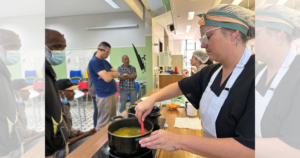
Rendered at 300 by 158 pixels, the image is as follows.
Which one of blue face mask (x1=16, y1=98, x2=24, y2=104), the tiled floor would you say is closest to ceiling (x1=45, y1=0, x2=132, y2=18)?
the tiled floor

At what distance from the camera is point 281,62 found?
22 centimetres

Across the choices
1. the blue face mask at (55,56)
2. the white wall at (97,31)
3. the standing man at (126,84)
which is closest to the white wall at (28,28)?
the blue face mask at (55,56)

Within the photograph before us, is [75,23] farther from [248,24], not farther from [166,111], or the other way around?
[248,24]

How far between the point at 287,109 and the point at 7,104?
1.46 ft

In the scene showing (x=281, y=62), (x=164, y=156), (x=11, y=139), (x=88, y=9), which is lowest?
(x=164, y=156)

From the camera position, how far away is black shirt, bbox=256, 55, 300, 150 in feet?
0.64

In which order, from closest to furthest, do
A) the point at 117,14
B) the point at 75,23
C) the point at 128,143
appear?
the point at 128,143, the point at 75,23, the point at 117,14

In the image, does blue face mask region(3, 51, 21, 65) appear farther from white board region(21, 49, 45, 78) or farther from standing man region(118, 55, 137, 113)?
standing man region(118, 55, 137, 113)

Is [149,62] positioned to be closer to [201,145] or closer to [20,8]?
[201,145]

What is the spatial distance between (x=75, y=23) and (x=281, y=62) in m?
3.39

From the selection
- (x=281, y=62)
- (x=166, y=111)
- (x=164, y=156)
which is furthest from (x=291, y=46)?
(x=166, y=111)

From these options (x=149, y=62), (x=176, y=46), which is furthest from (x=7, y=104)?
(x=176, y=46)

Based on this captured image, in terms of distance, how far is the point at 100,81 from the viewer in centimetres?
226

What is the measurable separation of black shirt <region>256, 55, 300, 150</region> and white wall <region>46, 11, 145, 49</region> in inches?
108
